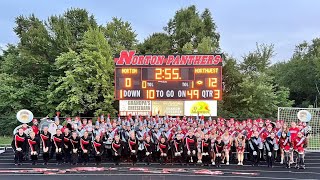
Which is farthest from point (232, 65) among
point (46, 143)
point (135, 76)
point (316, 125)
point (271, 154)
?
point (46, 143)

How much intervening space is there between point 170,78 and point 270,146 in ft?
19.6

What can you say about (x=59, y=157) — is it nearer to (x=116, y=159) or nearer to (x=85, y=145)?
(x=85, y=145)

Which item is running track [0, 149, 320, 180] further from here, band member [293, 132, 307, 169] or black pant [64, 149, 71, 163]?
black pant [64, 149, 71, 163]

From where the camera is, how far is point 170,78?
19438 millimetres

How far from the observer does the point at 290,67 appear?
4616cm

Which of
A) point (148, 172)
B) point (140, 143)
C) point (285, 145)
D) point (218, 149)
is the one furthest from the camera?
point (140, 143)

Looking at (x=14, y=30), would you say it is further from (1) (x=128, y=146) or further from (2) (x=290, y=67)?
(2) (x=290, y=67)

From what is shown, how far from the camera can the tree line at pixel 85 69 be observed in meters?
27.9

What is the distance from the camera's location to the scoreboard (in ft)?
63.5

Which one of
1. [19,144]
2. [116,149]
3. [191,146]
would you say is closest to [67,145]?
[19,144]

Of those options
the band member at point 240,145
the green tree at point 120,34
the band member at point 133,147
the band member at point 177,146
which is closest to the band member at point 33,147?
the band member at point 133,147

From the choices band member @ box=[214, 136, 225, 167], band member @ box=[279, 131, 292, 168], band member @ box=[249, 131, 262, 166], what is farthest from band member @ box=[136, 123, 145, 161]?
band member @ box=[279, 131, 292, 168]

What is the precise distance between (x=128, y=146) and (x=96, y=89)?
40.2ft

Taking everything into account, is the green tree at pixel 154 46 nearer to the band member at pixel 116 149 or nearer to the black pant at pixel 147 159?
the black pant at pixel 147 159
